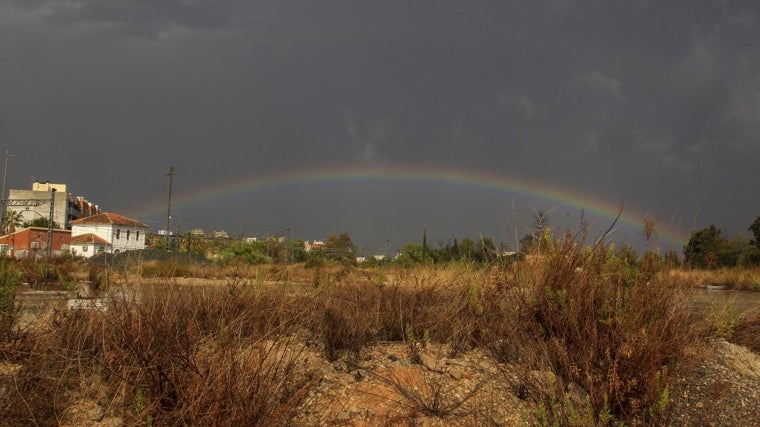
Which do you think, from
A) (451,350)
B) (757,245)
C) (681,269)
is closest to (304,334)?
(451,350)

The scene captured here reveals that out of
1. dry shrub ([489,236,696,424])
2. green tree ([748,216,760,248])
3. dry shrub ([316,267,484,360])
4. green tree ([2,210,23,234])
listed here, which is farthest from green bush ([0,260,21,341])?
green tree ([748,216,760,248])

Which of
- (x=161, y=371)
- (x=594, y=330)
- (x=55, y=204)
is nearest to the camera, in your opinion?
(x=161, y=371)

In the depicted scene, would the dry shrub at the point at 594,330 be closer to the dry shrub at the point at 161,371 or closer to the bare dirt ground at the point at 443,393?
the bare dirt ground at the point at 443,393

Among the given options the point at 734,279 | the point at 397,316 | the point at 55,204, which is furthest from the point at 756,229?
the point at 55,204

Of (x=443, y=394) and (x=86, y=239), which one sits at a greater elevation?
(x=86, y=239)

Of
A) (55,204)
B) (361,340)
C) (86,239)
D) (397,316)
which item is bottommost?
(361,340)

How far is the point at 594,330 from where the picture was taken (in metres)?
4.47

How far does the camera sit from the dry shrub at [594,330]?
4.11 metres

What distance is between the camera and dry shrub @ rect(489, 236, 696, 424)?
13.5ft

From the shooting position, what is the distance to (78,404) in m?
3.86

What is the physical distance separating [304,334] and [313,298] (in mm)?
427

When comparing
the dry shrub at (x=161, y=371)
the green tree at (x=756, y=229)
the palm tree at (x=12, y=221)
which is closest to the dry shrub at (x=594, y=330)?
the dry shrub at (x=161, y=371)

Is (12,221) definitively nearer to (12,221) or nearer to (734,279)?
(12,221)

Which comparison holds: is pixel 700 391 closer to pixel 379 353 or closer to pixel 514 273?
pixel 514 273
